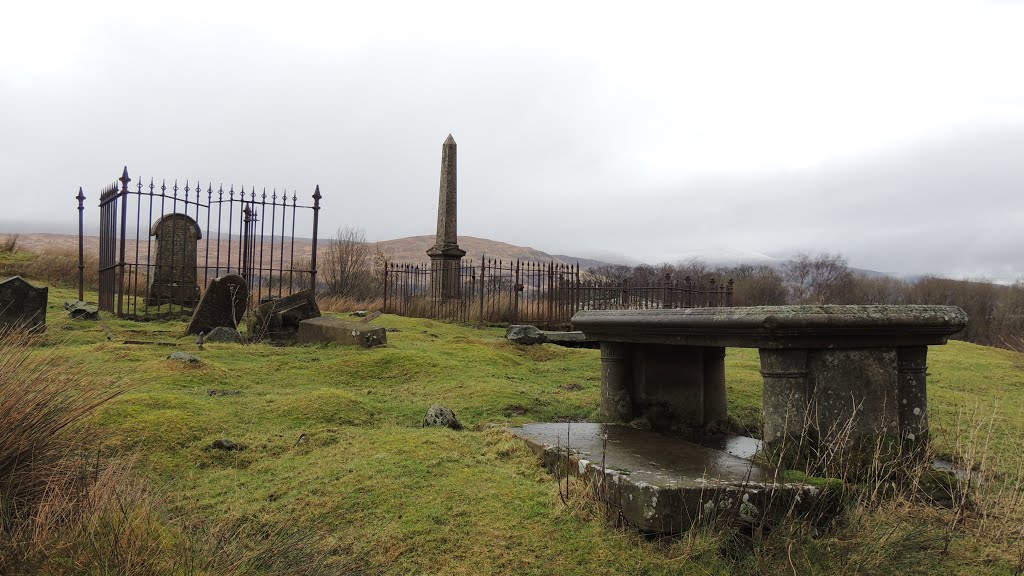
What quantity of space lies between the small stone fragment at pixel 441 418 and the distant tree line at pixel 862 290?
25.7 meters

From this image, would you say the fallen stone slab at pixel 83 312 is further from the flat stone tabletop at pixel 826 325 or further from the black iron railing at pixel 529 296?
the flat stone tabletop at pixel 826 325

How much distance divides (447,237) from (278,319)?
29.5 ft

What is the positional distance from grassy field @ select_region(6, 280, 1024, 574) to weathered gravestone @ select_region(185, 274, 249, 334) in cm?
227

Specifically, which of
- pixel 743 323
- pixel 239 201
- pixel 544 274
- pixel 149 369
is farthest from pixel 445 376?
pixel 544 274

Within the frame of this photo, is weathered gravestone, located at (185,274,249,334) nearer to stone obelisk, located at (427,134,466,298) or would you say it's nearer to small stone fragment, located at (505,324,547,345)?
small stone fragment, located at (505,324,547,345)

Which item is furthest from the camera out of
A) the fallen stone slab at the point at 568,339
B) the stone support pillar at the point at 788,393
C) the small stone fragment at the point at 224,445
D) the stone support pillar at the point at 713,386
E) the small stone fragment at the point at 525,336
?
the fallen stone slab at the point at 568,339

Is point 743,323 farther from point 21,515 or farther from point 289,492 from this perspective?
point 21,515

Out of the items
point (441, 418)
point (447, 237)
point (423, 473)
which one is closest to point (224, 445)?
point (423, 473)

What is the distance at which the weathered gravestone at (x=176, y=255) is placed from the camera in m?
15.2

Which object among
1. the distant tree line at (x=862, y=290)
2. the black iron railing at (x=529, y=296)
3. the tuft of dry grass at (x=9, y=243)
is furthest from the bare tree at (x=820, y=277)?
the tuft of dry grass at (x=9, y=243)

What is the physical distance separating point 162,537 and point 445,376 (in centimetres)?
476

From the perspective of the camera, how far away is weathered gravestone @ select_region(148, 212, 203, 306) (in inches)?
598

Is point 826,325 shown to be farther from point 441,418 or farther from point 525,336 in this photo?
point 525,336

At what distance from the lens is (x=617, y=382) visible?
6027 mm
